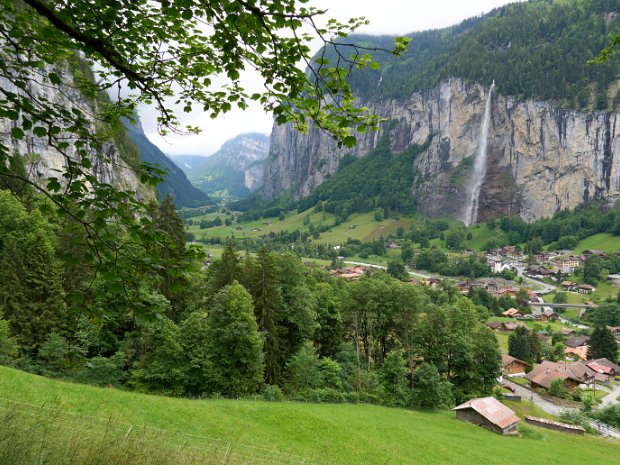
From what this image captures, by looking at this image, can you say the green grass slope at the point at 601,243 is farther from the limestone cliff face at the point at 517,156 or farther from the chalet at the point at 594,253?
the limestone cliff face at the point at 517,156

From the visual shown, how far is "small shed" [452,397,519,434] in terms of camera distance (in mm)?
29594

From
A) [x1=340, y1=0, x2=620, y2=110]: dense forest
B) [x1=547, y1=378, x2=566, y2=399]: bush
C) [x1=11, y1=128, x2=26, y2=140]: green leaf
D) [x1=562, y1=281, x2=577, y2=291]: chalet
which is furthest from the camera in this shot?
[x1=340, y1=0, x2=620, y2=110]: dense forest

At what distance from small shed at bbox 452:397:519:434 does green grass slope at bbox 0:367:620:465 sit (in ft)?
4.88

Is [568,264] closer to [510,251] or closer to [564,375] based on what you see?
[510,251]

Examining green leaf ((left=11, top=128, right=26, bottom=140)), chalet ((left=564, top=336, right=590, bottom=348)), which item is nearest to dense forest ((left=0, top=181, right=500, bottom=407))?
green leaf ((left=11, top=128, right=26, bottom=140))

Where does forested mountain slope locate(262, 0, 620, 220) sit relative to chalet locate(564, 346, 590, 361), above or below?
above

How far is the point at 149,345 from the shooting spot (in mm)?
24719

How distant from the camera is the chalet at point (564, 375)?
54500 mm

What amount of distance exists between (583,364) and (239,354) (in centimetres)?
5800

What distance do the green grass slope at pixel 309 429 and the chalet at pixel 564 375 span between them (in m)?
28.4

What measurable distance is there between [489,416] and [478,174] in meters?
159

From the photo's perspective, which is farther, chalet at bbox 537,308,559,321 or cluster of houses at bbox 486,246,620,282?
cluster of houses at bbox 486,246,620,282

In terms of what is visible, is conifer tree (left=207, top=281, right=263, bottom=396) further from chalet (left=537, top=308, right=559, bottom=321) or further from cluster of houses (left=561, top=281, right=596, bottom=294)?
cluster of houses (left=561, top=281, right=596, bottom=294)

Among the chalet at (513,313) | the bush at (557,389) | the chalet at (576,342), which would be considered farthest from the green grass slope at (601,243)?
the bush at (557,389)
